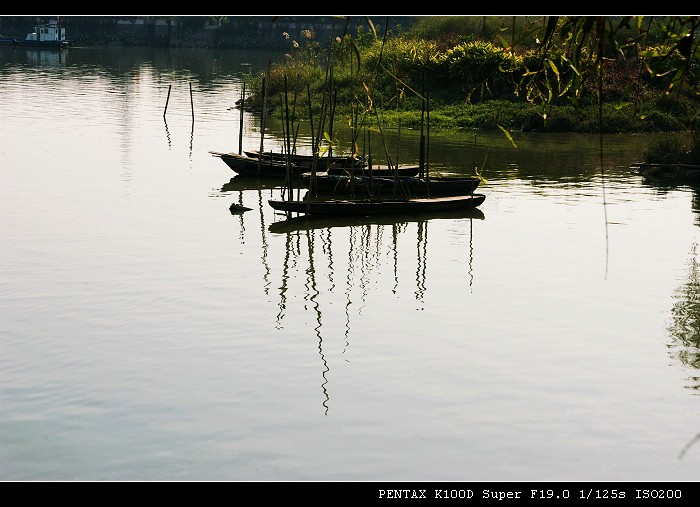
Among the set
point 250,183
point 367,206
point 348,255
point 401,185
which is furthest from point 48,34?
point 348,255

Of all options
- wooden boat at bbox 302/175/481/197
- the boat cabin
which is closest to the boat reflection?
wooden boat at bbox 302/175/481/197

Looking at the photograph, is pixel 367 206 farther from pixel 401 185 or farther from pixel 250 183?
pixel 250 183

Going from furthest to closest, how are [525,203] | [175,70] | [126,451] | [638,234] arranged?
[175,70] → [525,203] → [638,234] → [126,451]

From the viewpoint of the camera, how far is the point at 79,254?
17047 mm

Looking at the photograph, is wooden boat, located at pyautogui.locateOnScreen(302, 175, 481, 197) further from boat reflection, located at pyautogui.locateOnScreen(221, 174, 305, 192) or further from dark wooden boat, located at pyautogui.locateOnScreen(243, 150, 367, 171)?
boat reflection, located at pyautogui.locateOnScreen(221, 174, 305, 192)

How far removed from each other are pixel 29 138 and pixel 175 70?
116ft

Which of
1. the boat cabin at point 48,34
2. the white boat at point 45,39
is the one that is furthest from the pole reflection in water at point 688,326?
the boat cabin at point 48,34

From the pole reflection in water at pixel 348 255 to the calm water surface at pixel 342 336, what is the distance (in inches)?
2.6

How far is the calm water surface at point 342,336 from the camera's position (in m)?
8.96

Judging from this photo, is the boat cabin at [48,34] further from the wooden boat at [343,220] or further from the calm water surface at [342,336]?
Result: the wooden boat at [343,220]

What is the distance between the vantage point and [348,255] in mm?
17531
